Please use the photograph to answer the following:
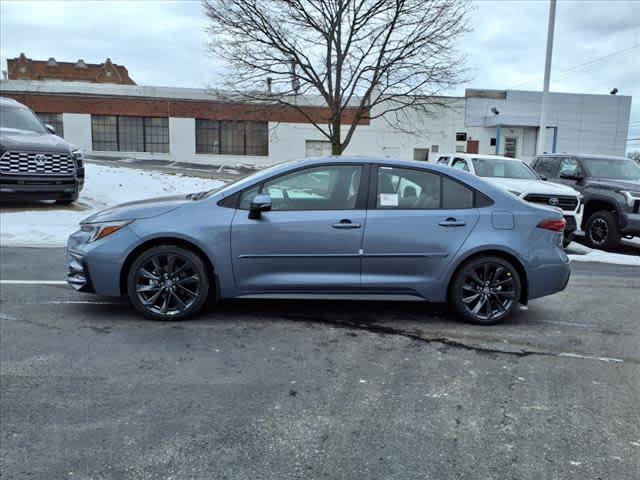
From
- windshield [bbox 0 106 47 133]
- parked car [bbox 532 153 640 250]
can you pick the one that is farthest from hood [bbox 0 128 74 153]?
parked car [bbox 532 153 640 250]

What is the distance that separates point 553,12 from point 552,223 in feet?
49.8

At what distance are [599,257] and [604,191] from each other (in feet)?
5.57

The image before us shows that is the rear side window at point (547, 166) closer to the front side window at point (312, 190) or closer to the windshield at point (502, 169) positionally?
the windshield at point (502, 169)

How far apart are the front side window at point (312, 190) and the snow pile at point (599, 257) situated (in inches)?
232

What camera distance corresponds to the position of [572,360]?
4473 mm

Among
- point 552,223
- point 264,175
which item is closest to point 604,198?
point 552,223

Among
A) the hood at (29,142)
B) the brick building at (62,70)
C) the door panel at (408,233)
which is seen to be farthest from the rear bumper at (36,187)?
the brick building at (62,70)

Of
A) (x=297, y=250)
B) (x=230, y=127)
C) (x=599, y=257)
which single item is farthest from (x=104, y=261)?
(x=230, y=127)

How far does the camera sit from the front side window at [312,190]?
516 centimetres

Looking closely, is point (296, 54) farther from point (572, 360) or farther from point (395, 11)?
point (572, 360)

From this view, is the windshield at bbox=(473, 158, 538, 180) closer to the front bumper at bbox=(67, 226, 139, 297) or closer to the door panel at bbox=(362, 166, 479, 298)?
the door panel at bbox=(362, 166, 479, 298)

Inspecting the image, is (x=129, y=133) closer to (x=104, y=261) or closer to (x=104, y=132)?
(x=104, y=132)

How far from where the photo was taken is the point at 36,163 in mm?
11297

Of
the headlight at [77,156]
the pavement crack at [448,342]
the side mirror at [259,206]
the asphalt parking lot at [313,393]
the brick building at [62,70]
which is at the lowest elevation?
the asphalt parking lot at [313,393]
